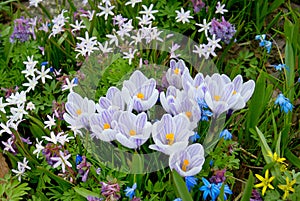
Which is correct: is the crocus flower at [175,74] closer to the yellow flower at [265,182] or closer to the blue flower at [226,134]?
the blue flower at [226,134]

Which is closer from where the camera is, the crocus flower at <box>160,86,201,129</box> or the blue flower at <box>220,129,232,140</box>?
the crocus flower at <box>160,86,201,129</box>

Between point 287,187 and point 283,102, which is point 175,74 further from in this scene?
point 287,187

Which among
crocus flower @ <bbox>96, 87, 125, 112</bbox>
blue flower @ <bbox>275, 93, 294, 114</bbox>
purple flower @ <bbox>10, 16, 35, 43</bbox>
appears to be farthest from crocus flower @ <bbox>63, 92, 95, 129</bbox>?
purple flower @ <bbox>10, 16, 35, 43</bbox>

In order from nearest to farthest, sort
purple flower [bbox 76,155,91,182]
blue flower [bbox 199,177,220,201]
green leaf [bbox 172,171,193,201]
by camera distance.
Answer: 1. green leaf [bbox 172,171,193,201]
2. blue flower [bbox 199,177,220,201]
3. purple flower [bbox 76,155,91,182]

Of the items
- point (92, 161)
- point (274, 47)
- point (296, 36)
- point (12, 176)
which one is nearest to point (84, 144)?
point (92, 161)

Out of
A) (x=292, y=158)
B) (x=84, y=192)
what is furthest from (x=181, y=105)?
(x=292, y=158)

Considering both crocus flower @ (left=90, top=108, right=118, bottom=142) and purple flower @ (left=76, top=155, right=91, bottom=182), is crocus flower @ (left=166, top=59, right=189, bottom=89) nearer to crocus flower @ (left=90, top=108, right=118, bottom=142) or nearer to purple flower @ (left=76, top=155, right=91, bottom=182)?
crocus flower @ (left=90, top=108, right=118, bottom=142)

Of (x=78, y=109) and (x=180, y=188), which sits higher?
(x=78, y=109)
